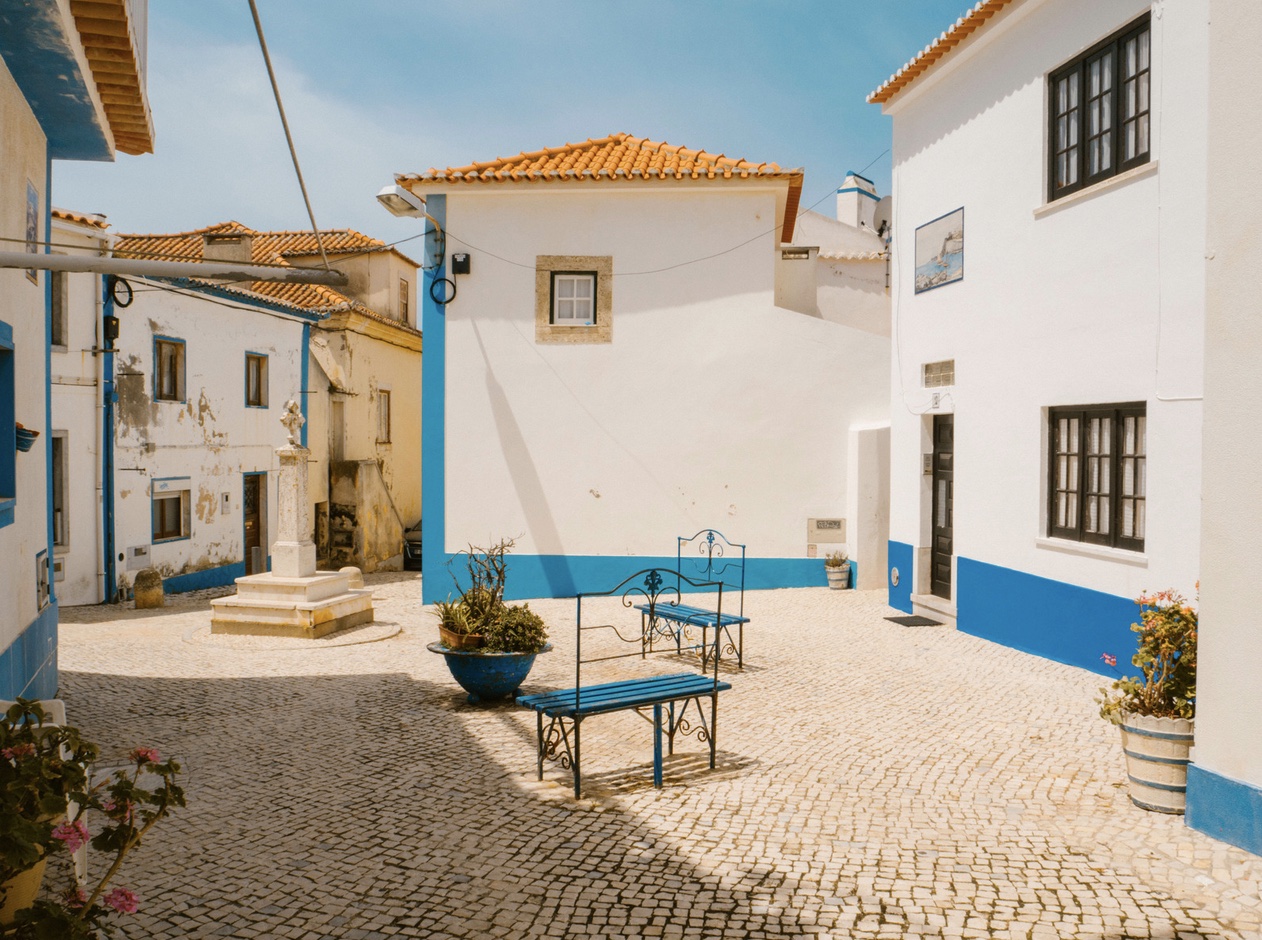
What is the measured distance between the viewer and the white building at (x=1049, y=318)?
7.43 m

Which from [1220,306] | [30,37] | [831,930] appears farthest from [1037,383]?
[30,37]

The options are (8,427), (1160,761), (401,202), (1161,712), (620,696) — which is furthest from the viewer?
(401,202)

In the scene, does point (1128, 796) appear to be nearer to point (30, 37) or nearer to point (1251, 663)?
point (1251, 663)

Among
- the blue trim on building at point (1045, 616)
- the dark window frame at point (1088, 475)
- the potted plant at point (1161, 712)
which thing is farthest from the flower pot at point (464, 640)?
the dark window frame at point (1088, 475)

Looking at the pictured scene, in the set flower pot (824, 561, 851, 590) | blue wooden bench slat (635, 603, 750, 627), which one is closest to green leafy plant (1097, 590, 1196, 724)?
blue wooden bench slat (635, 603, 750, 627)

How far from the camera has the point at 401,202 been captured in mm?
12750

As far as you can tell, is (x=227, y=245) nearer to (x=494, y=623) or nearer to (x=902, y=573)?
(x=902, y=573)

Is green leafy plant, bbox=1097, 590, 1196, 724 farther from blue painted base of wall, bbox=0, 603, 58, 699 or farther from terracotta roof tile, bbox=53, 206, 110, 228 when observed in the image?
terracotta roof tile, bbox=53, 206, 110, 228

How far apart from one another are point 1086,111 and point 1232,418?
208 inches

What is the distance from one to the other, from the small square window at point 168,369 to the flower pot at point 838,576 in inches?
463

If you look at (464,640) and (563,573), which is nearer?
(464,640)

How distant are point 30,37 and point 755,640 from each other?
26.0 ft

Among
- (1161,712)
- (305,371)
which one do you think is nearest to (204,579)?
(305,371)

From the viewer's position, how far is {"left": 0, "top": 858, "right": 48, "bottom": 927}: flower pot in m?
3.02
